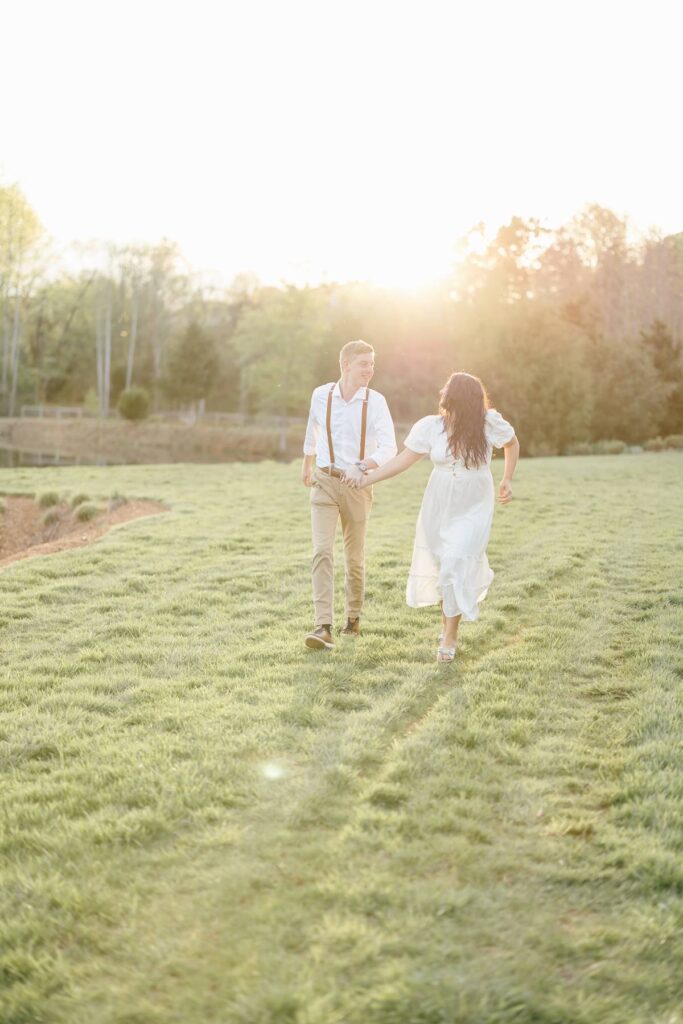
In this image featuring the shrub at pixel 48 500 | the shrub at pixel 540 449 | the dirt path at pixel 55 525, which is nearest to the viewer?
the dirt path at pixel 55 525

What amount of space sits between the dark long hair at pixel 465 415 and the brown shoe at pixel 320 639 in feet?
5.64

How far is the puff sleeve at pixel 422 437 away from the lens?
6.86 meters

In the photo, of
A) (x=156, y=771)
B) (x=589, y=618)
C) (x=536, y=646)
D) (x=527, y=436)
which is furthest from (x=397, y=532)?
(x=527, y=436)

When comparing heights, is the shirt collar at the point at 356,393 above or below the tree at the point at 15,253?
below

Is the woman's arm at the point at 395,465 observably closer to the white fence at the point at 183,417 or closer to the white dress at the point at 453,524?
the white dress at the point at 453,524

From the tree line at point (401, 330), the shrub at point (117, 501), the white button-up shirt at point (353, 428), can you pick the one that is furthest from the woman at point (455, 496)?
the tree line at point (401, 330)

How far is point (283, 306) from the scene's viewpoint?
5369cm

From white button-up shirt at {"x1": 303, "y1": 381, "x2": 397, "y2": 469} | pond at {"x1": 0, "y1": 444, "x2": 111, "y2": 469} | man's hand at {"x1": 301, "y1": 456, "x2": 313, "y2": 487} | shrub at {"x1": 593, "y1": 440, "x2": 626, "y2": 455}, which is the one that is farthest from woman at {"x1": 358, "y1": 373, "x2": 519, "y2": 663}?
shrub at {"x1": 593, "y1": 440, "x2": 626, "y2": 455}

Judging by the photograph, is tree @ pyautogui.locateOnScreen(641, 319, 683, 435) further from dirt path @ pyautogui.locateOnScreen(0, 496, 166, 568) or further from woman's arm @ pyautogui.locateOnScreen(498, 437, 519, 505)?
woman's arm @ pyautogui.locateOnScreen(498, 437, 519, 505)

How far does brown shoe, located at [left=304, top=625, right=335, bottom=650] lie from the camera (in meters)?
7.19

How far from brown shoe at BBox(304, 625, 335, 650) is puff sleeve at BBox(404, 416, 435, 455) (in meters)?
1.57

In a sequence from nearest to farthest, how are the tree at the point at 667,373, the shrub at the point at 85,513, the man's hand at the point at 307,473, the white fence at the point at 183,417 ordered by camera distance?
the man's hand at the point at 307,473
the shrub at the point at 85,513
the tree at the point at 667,373
the white fence at the point at 183,417

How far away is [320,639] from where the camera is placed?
23.6 feet

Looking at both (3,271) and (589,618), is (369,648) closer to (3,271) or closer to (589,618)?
(589,618)
